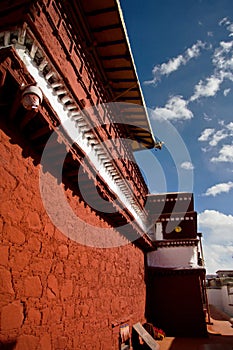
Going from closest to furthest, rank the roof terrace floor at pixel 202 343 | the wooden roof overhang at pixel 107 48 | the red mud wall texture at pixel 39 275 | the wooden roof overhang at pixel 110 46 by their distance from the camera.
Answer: the red mud wall texture at pixel 39 275
the wooden roof overhang at pixel 107 48
the wooden roof overhang at pixel 110 46
the roof terrace floor at pixel 202 343

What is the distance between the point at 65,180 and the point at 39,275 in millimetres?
1486

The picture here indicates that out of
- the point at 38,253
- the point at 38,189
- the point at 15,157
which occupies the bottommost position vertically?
the point at 38,253

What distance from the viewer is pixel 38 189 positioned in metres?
3.41

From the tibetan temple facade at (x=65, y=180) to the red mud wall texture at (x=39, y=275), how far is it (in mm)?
12

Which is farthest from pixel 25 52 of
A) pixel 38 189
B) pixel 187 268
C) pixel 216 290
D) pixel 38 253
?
pixel 216 290

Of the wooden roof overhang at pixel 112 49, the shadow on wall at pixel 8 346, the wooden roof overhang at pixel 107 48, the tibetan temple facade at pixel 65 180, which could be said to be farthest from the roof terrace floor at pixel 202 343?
the wooden roof overhang at pixel 112 49

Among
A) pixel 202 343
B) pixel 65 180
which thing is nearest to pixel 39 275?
pixel 65 180

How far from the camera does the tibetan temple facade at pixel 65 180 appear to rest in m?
2.85

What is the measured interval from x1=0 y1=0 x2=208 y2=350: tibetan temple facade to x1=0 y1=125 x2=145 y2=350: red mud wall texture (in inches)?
0.5

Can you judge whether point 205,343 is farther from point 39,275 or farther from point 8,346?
point 8,346

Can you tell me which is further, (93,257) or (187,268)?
(187,268)

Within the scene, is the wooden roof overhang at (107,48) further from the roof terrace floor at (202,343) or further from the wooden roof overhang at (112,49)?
the roof terrace floor at (202,343)

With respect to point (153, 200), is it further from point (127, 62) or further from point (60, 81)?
point (60, 81)

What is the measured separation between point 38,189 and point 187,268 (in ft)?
28.3
